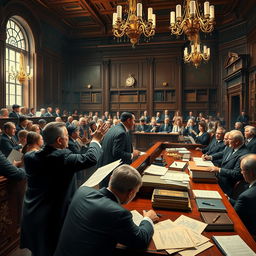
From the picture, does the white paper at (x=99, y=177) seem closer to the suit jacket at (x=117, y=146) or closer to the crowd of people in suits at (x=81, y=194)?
the crowd of people in suits at (x=81, y=194)

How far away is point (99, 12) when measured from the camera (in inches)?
466

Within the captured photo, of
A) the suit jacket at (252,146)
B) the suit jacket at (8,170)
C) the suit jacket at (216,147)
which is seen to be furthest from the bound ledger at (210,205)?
the suit jacket at (252,146)

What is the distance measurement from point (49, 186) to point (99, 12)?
11549mm

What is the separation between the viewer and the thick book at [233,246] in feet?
4.37

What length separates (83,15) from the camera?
12.2 metres

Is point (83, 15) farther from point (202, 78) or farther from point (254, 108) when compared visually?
point (254, 108)

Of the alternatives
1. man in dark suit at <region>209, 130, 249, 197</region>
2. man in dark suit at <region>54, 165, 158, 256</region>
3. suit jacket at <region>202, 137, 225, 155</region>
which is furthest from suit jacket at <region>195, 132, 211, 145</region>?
man in dark suit at <region>54, 165, 158, 256</region>

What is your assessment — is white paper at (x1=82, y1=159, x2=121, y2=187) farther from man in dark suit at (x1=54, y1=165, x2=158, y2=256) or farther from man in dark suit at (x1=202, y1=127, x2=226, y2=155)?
man in dark suit at (x1=202, y1=127, x2=226, y2=155)

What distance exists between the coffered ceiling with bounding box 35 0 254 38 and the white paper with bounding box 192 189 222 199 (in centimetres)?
894

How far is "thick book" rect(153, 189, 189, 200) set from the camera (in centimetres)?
190

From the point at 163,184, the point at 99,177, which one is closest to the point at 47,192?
the point at 99,177

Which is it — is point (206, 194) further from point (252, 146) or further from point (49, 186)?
point (252, 146)

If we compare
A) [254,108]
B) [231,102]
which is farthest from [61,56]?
[254,108]

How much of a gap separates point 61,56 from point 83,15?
8.62 ft
